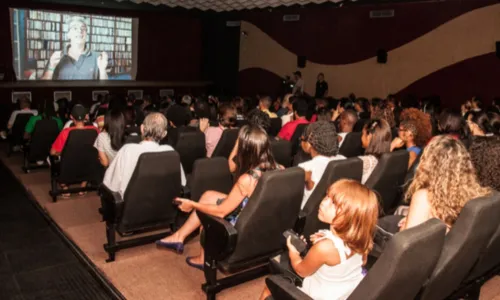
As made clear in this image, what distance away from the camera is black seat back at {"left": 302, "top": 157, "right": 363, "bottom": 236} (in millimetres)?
2832

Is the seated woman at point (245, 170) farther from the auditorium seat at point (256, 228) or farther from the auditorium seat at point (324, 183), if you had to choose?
the auditorium seat at point (324, 183)

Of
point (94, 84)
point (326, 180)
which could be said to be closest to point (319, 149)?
point (326, 180)

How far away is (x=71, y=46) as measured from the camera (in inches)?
481

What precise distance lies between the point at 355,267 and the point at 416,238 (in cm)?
40

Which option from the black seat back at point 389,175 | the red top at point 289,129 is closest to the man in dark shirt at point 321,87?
the red top at point 289,129

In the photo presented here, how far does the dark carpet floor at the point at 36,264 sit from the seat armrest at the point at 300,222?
1335 mm

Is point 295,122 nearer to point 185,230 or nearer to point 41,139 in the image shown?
point 185,230

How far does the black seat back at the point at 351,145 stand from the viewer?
4918 mm

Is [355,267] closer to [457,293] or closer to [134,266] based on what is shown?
[457,293]

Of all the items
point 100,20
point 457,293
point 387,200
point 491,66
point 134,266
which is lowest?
point 134,266

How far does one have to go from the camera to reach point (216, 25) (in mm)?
15078

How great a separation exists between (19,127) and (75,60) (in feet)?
20.8

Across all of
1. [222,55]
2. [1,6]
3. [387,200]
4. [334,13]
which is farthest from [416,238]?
[222,55]

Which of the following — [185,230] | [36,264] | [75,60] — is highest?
[75,60]
